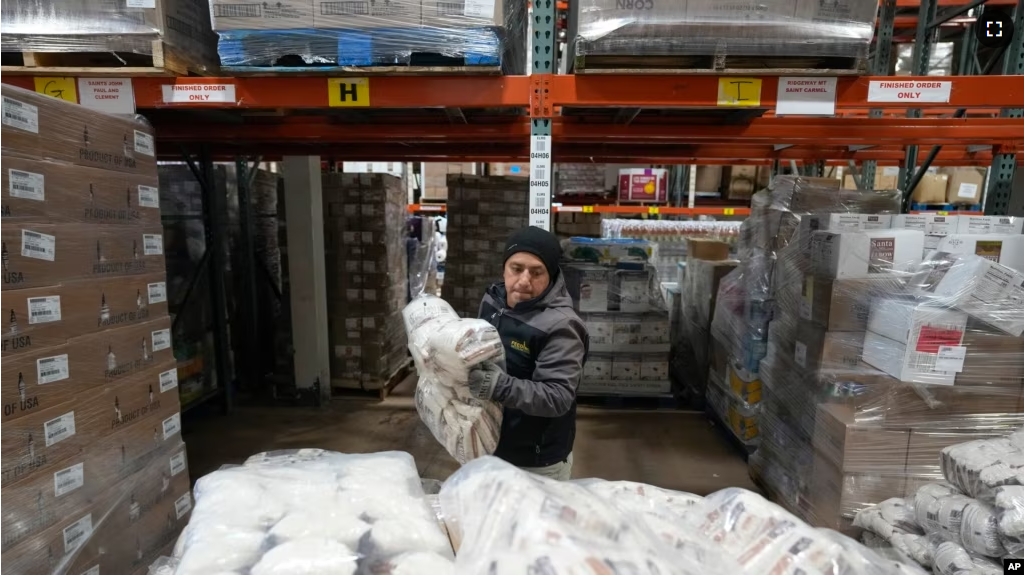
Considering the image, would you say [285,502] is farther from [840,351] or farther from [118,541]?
[840,351]

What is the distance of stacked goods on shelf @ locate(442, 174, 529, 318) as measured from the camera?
5629mm

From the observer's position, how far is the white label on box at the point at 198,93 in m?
2.25

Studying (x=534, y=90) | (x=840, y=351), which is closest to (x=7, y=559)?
(x=534, y=90)

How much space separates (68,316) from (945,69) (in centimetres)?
979

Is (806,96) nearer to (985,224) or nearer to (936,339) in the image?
(936,339)

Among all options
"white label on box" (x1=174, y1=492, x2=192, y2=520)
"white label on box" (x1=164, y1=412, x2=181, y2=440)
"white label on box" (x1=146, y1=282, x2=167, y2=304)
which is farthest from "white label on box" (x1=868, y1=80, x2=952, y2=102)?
"white label on box" (x1=174, y1=492, x2=192, y2=520)

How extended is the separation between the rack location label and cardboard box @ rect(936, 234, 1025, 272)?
10.2ft

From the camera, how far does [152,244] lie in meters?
2.61

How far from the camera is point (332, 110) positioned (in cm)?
297

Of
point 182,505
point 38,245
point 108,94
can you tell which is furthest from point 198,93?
point 182,505

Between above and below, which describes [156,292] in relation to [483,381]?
above

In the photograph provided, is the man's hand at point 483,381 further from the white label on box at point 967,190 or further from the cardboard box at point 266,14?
the white label on box at point 967,190

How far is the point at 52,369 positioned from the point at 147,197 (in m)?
0.98

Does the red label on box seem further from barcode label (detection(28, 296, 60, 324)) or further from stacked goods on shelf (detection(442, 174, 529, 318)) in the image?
barcode label (detection(28, 296, 60, 324))
